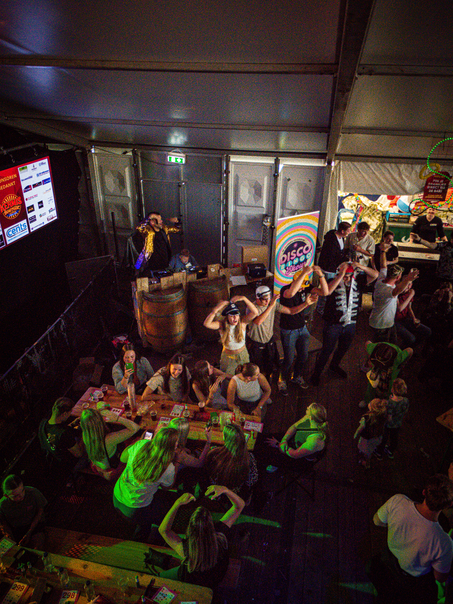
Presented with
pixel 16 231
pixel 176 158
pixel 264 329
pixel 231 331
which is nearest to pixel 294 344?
pixel 264 329

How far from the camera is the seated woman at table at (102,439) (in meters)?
3.46

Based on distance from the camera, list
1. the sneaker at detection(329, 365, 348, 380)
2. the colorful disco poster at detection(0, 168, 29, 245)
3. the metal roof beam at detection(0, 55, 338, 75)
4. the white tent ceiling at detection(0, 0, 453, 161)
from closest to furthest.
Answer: the white tent ceiling at detection(0, 0, 453, 161), the metal roof beam at detection(0, 55, 338, 75), the sneaker at detection(329, 365, 348, 380), the colorful disco poster at detection(0, 168, 29, 245)

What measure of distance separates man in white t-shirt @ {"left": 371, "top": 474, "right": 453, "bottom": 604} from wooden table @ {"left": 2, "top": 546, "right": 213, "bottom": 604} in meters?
1.53

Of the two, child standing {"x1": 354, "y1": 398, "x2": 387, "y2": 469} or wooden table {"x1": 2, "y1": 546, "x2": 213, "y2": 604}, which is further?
child standing {"x1": 354, "y1": 398, "x2": 387, "y2": 469}

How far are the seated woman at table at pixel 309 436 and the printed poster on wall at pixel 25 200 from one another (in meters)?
5.95

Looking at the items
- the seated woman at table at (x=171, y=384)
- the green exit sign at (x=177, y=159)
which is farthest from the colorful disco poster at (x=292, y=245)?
the green exit sign at (x=177, y=159)

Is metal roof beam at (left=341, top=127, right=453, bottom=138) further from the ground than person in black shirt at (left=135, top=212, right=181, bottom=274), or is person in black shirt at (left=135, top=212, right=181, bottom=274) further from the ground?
metal roof beam at (left=341, top=127, right=453, bottom=138)

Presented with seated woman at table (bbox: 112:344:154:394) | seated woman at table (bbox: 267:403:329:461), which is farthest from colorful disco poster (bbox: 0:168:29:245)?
seated woman at table (bbox: 267:403:329:461)

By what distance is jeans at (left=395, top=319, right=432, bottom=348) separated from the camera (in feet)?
18.7

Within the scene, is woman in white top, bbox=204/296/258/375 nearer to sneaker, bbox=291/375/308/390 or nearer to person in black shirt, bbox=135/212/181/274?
sneaker, bbox=291/375/308/390

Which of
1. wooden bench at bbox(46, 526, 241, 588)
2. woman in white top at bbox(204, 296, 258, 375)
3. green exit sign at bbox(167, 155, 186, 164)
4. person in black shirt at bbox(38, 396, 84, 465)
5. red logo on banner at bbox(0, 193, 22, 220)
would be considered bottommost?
wooden bench at bbox(46, 526, 241, 588)

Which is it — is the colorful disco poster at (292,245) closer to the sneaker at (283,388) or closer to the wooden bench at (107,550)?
the sneaker at (283,388)

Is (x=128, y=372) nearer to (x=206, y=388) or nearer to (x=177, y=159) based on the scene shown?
(x=206, y=388)

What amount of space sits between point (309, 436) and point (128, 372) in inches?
91.4
